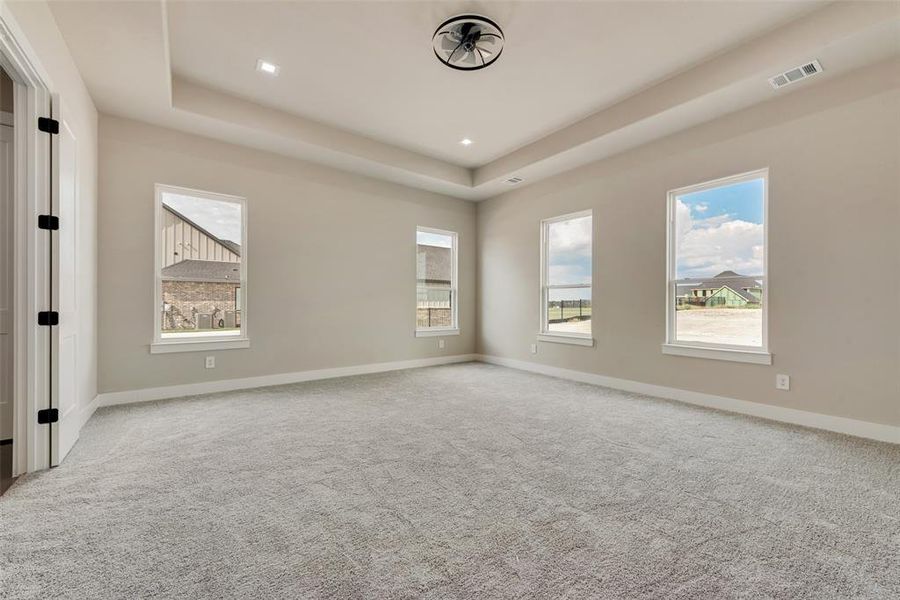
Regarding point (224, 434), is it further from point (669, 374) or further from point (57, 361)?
point (669, 374)

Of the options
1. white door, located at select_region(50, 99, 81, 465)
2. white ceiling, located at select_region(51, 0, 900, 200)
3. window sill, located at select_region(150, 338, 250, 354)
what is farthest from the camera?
window sill, located at select_region(150, 338, 250, 354)

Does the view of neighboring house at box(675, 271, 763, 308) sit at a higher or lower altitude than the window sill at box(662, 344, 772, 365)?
higher

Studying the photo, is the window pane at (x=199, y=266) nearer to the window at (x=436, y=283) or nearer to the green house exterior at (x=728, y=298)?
the window at (x=436, y=283)

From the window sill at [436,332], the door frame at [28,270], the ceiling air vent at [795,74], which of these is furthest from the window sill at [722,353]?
the door frame at [28,270]

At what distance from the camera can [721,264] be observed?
385 cm

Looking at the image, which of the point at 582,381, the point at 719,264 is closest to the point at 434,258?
the point at 582,381

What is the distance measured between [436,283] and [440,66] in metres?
3.46

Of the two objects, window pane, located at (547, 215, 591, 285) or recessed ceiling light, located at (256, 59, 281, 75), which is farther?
window pane, located at (547, 215, 591, 285)

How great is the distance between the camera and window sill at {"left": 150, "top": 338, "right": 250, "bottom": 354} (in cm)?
395

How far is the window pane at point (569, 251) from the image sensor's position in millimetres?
5113

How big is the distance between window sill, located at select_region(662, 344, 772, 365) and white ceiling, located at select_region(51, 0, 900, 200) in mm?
2269

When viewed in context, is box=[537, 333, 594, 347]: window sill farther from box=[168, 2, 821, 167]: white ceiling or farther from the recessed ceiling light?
the recessed ceiling light

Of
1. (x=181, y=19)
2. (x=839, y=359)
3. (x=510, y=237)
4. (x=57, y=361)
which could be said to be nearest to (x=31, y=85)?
(x=181, y=19)

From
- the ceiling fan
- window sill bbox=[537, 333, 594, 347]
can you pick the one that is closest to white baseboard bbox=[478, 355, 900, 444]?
window sill bbox=[537, 333, 594, 347]
